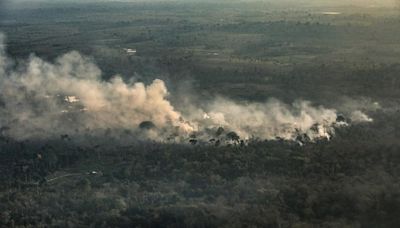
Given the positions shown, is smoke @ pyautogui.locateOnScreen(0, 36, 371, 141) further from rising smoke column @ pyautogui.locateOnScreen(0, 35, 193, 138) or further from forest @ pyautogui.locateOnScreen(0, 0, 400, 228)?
forest @ pyautogui.locateOnScreen(0, 0, 400, 228)

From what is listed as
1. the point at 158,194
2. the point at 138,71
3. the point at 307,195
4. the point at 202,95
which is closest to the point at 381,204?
the point at 307,195


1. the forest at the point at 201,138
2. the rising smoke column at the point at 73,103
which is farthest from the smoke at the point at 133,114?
the forest at the point at 201,138

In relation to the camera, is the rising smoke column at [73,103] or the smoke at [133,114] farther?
the rising smoke column at [73,103]

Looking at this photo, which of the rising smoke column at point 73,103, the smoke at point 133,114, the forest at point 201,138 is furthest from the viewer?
the rising smoke column at point 73,103

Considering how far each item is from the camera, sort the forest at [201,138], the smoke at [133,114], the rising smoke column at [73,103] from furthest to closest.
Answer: the rising smoke column at [73,103] → the smoke at [133,114] → the forest at [201,138]

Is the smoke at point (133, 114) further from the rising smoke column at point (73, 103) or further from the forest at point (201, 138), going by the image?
the forest at point (201, 138)

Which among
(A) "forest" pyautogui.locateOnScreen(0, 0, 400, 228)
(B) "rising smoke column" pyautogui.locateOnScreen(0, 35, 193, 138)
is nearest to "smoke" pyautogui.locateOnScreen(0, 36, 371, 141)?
(B) "rising smoke column" pyautogui.locateOnScreen(0, 35, 193, 138)

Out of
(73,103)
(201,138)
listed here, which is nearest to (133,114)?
(73,103)

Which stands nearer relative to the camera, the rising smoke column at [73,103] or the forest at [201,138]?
the forest at [201,138]
